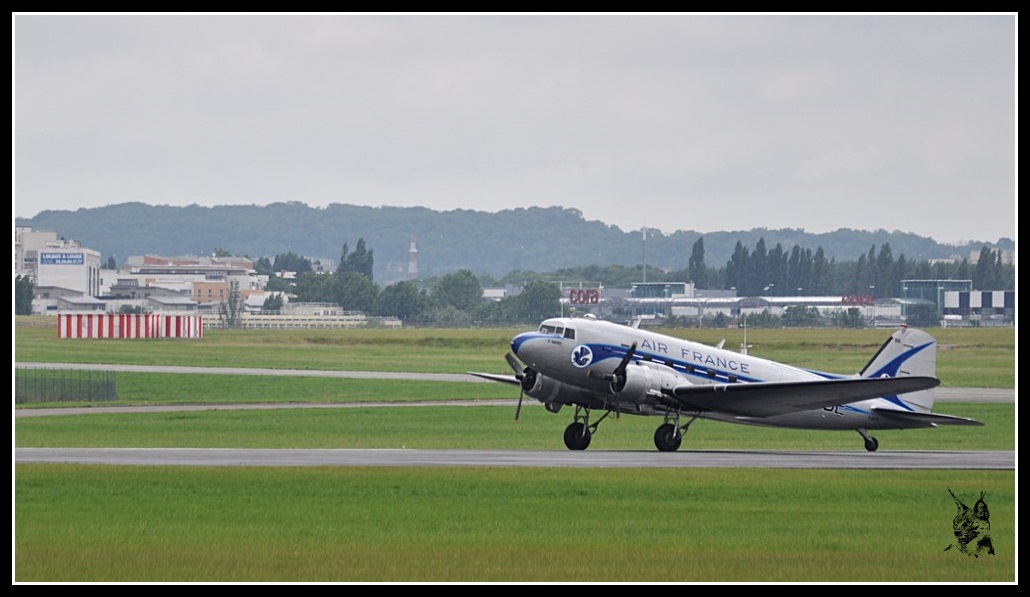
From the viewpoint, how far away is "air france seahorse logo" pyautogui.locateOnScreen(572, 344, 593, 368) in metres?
44.1

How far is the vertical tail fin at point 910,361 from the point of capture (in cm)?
4666

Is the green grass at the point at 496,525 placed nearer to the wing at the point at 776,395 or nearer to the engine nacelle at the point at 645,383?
the wing at the point at 776,395

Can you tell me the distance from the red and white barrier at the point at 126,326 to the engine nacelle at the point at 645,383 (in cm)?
12015

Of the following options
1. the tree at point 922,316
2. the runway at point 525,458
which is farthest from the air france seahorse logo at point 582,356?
the tree at point 922,316

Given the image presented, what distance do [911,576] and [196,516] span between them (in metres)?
14.4

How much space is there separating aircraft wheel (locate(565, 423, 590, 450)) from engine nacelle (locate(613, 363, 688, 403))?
2.81m

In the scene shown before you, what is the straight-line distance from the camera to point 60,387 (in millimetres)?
84000

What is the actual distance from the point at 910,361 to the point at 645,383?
29.9 feet

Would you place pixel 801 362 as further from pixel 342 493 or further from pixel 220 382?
pixel 342 493

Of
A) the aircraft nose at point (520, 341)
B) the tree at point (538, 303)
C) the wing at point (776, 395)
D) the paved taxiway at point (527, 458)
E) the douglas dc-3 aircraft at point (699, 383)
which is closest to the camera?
the paved taxiway at point (527, 458)

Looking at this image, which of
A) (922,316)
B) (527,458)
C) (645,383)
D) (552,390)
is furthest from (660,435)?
(922,316)

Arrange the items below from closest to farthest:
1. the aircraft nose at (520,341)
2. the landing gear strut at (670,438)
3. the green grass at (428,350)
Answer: the aircraft nose at (520,341) < the landing gear strut at (670,438) < the green grass at (428,350)

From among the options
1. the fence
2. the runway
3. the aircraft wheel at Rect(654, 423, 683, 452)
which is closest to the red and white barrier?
the fence

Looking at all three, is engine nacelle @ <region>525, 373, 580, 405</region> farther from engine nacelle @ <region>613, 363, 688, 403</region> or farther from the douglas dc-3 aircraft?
engine nacelle @ <region>613, 363, 688, 403</region>
